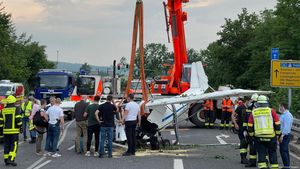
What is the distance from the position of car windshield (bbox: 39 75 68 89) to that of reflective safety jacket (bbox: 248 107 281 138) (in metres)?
23.8

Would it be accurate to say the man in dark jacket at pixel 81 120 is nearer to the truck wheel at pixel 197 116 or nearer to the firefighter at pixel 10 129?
the firefighter at pixel 10 129

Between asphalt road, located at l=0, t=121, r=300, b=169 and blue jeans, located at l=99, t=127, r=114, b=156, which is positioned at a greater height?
blue jeans, located at l=99, t=127, r=114, b=156

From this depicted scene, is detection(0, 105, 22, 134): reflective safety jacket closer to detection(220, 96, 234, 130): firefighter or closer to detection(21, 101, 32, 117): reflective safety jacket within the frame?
detection(21, 101, 32, 117): reflective safety jacket

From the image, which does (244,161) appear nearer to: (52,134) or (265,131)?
(265,131)

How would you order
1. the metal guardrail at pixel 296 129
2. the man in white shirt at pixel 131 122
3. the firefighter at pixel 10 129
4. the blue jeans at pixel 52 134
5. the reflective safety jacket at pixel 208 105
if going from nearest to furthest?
1. the firefighter at pixel 10 129
2. the man in white shirt at pixel 131 122
3. the blue jeans at pixel 52 134
4. the metal guardrail at pixel 296 129
5. the reflective safety jacket at pixel 208 105

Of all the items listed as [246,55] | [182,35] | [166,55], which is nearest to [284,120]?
[182,35]

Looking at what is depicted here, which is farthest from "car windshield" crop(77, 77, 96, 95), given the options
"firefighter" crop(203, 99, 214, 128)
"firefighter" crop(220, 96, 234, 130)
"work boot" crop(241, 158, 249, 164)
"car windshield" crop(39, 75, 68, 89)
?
"work boot" crop(241, 158, 249, 164)

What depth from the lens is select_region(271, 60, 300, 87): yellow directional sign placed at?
60.6ft

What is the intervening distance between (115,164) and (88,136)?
2.25m

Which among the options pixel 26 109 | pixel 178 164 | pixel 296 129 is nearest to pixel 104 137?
pixel 178 164

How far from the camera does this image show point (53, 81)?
33250 mm

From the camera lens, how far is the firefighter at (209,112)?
23.0 meters

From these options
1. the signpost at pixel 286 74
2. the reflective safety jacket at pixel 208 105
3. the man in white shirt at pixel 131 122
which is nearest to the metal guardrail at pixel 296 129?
the signpost at pixel 286 74

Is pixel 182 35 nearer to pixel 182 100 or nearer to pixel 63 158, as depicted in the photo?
pixel 182 100
